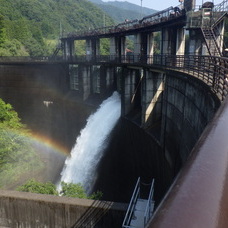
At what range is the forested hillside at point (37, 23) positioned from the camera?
62.2 metres

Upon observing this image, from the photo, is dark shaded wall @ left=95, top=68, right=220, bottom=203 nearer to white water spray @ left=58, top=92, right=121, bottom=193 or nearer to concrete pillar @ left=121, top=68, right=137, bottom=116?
concrete pillar @ left=121, top=68, right=137, bottom=116

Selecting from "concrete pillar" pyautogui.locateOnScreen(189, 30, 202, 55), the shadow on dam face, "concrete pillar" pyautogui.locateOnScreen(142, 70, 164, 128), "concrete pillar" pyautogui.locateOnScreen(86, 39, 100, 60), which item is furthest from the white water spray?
"concrete pillar" pyautogui.locateOnScreen(86, 39, 100, 60)

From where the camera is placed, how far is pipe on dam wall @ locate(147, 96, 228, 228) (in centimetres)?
159

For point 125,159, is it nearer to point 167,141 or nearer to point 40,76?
point 167,141

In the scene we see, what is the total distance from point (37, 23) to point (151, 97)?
87978mm

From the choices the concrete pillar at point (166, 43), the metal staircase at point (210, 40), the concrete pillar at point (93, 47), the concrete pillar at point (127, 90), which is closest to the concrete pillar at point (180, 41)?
the concrete pillar at point (166, 43)

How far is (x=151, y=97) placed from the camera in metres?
22.0

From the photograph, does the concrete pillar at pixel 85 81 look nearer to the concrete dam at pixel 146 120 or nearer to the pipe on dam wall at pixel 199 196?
the concrete dam at pixel 146 120

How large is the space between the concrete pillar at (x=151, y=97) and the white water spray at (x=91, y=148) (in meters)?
4.63

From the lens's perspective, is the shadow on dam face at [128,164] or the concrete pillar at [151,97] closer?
the shadow on dam face at [128,164]

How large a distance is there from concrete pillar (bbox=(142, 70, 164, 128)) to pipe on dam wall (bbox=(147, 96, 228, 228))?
19351 mm

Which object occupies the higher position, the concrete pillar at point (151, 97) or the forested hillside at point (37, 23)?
the forested hillside at point (37, 23)

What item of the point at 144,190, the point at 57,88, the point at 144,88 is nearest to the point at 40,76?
the point at 57,88

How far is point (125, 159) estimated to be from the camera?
2286 cm
